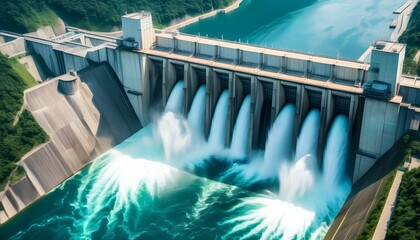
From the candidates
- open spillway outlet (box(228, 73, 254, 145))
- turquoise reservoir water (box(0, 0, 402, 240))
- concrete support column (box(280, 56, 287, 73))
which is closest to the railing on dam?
concrete support column (box(280, 56, 287, 73))

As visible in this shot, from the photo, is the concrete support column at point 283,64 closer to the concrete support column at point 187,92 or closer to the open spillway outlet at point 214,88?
the open spillway outlet at point 214,88

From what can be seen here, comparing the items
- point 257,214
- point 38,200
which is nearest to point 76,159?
point 38,200

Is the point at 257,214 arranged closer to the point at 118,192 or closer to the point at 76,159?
the point at 118,192

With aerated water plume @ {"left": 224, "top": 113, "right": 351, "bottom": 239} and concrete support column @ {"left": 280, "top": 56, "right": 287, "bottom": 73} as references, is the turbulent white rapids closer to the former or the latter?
aerated water plume @ {"left": 224, "top": 113, "right": 351, "bottom": 239}

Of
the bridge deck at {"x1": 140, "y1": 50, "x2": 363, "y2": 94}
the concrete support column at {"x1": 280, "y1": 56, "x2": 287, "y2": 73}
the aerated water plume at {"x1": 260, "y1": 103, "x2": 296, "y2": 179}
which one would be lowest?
the aerated water plume at {"x1": 260, "y1": 103, "x2": 296, "y2": 179}

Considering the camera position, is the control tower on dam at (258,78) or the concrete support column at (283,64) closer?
the control tower on dam at (258,78)

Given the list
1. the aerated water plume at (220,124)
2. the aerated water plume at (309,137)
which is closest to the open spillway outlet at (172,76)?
the aerated water plume at (220,124)
